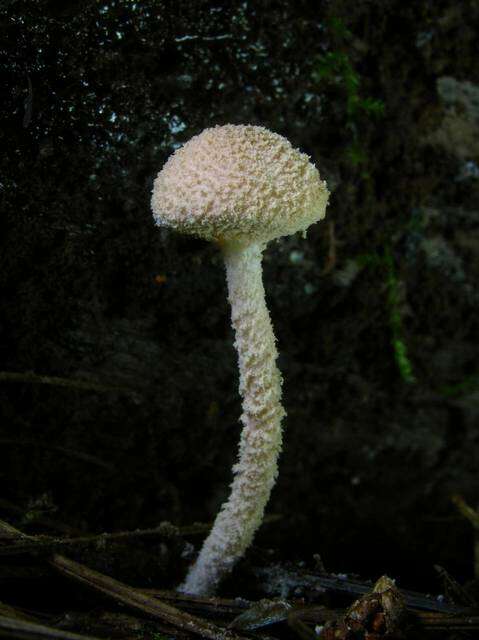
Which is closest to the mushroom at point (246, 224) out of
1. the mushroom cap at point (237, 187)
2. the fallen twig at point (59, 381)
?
the mushroom cap at point (237, 187)

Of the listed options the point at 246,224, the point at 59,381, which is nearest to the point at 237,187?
the point at 246,224

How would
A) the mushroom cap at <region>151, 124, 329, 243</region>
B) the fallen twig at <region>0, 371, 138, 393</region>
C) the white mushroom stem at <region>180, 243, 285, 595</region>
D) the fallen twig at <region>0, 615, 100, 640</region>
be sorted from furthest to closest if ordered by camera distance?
the fallen twig at <region>0, 371, 138, 393</region>, the white mushroom stem at <region>180, 243, 285, 595</region>, the mushroom cap at <region>151, 124, 329, 243</region>, the fallen twig at <region>0, 615, 100, 640</region>

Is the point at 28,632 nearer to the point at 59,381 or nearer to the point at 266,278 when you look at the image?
the point at 59,381

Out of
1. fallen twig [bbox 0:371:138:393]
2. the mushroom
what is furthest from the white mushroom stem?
fallen twig [bbox 0:371:138:393]

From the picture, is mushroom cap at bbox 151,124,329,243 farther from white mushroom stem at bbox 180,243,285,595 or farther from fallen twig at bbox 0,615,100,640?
fallen twig at bbox 0,615,100,640

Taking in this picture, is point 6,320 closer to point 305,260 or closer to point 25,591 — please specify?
point 25,591
